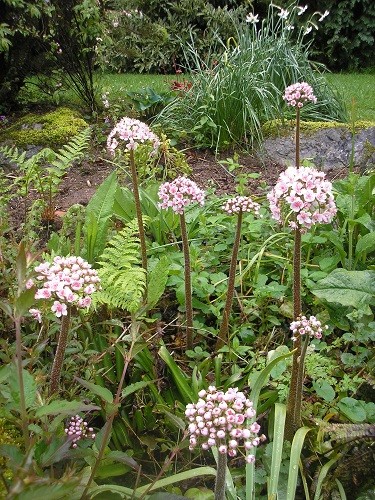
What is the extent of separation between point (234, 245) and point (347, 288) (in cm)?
55

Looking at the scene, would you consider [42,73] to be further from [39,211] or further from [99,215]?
[99,215]

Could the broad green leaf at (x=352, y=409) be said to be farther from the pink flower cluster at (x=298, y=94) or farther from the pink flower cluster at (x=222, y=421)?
the pink flower cluster at (x=298, y=94)

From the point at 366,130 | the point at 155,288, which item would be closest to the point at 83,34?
the point at 366,130

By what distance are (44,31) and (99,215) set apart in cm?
352

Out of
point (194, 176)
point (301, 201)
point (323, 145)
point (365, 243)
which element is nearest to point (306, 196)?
point (301, 201)

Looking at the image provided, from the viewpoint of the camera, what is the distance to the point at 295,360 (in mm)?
1956

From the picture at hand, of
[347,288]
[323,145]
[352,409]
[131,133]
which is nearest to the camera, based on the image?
[352,409]

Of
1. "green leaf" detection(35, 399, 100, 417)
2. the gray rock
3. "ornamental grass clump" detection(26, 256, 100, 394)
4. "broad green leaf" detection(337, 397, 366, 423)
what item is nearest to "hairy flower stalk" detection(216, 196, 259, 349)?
"broad green leaf" detection(337, 397, 366, 423)

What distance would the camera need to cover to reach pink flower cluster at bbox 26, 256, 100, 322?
146 centimetres

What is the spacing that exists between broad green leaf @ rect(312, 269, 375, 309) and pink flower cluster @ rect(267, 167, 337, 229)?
636 mm

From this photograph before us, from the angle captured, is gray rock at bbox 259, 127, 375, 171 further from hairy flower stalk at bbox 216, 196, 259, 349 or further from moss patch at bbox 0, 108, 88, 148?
hairy flower stalk at bbox 216, 196, 259, 349

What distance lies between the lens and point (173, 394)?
→ 90.4 inches

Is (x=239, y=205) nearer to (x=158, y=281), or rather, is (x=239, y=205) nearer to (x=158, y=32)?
(x=158, y=281)

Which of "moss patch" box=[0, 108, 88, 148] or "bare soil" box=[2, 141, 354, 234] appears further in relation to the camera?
"moss patch" box=[0, 108, 88, 148]
